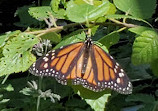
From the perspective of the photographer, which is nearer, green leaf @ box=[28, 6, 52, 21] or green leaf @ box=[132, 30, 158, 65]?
green leaf @ box=[132, 30, 158, 65]

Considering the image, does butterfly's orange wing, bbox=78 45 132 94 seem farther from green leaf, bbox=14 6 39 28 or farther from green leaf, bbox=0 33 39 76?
green leaf, bbox=14 6 39 28

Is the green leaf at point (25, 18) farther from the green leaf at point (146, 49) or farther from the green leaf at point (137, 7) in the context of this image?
the green leaf at point (146, 49)

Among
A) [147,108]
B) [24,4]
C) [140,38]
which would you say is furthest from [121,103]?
[24,4]

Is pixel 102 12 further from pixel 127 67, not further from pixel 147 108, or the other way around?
pixel 127 67

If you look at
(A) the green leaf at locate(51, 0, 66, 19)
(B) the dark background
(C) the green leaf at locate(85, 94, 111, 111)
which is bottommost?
(B) the dark background

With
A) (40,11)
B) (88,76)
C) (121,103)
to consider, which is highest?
(40,11)

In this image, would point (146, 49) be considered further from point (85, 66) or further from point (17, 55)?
point (17, 55)

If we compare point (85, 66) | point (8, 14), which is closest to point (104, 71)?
point (85, 66)

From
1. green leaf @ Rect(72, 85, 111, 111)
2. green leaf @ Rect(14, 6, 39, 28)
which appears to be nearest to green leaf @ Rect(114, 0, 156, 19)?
green leaf @ Rect(72, 85, 111, 111)
